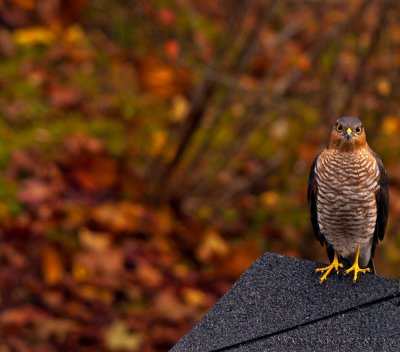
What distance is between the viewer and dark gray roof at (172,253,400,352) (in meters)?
2.65

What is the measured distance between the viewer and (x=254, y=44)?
765cm

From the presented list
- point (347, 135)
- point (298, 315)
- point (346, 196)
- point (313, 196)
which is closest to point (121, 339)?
point (313, 196)

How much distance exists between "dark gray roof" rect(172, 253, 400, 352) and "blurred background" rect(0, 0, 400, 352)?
12.4 feet

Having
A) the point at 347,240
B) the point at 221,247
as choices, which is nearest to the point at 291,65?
the point at 221,247

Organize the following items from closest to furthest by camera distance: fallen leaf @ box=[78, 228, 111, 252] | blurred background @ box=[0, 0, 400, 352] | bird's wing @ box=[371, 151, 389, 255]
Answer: bird's wing @ box=[371, 151, 389, 255] < blurred background @ box=[0, 0, 400, 352] < fallen leaf @ box=[78, 228, 111, 252]

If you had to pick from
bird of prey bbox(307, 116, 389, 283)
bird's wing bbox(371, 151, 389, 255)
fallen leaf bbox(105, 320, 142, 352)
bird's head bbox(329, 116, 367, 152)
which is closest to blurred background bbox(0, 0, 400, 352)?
fallen leaf bbox(105, 320, 142, 352)

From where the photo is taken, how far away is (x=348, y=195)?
347cm

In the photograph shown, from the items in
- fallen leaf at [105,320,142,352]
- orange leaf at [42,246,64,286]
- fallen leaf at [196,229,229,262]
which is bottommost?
fallen leaf at [105,320,142,352]

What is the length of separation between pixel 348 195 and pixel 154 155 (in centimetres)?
501

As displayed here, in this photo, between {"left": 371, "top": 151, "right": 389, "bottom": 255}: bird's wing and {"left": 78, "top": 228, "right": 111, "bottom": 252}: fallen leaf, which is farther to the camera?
{"left": 78, "top": 228, "right": 111, "bottom": 252}: fallen leaf

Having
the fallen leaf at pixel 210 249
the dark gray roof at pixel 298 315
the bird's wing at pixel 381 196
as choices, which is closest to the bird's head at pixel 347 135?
the bird's wing at pixel 381 196

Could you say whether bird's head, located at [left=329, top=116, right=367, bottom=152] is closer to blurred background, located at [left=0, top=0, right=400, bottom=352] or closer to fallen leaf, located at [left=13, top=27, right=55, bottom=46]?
blurred background, located at [left=0, top=0, right=400, bottom=352]

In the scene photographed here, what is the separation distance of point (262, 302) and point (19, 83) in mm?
6845

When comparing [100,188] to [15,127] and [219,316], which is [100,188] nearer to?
[15,127]
